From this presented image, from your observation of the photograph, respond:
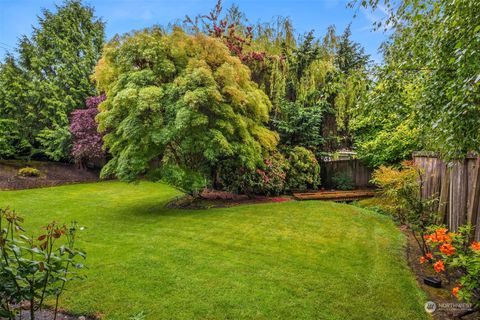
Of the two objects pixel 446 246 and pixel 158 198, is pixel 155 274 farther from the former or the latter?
pixel 158 198

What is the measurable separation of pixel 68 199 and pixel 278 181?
6650mm

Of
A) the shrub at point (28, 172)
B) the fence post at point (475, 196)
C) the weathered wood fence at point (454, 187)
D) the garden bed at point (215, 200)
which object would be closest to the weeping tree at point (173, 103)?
the garden bed at point (215, 200)

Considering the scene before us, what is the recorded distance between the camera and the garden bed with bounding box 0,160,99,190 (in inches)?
457

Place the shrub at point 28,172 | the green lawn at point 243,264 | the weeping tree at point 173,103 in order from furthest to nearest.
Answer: the shrub at point 28,172 < the weeping tree at point 173,103 < the green lawn at point 243,264

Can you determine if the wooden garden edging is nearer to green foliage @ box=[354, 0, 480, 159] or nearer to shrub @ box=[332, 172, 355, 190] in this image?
shrub @ box=[332, 172, 355, 190]

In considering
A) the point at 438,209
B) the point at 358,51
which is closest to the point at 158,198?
the point at 438,209

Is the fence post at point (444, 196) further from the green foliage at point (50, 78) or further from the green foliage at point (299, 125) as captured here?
the green foliage at point (50, 78)

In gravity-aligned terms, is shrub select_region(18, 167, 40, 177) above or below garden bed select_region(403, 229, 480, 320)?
above

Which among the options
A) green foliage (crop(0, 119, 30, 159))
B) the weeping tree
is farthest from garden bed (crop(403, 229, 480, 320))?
green foliage (crop(0, 119, 30, 159))

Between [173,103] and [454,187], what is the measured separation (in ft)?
18.6

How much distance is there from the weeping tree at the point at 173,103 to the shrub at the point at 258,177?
1.26 m

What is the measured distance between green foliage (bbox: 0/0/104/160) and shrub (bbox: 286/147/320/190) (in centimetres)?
1048

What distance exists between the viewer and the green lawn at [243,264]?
118 inches

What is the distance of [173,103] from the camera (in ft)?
22.6
